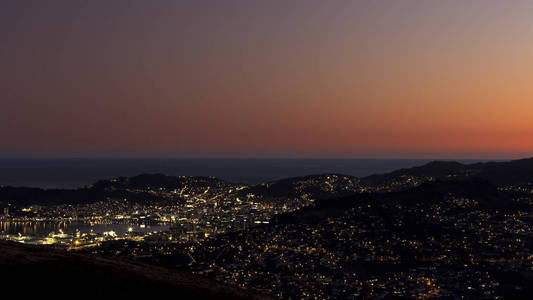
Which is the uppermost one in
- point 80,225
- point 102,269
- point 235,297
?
point 102,269

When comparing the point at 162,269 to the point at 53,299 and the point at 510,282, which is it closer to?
the point at 53,299

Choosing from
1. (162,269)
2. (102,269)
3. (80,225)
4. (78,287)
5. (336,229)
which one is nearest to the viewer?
(78,287)

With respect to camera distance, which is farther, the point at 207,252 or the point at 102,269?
the point at 207,252

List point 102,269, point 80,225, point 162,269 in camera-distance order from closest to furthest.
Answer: point 102,269, point 162,269, point 80,225

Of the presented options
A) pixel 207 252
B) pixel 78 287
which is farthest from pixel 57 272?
pixel 207 252

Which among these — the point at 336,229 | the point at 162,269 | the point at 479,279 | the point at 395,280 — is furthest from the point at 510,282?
the point at 162,269

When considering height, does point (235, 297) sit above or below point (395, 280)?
above
